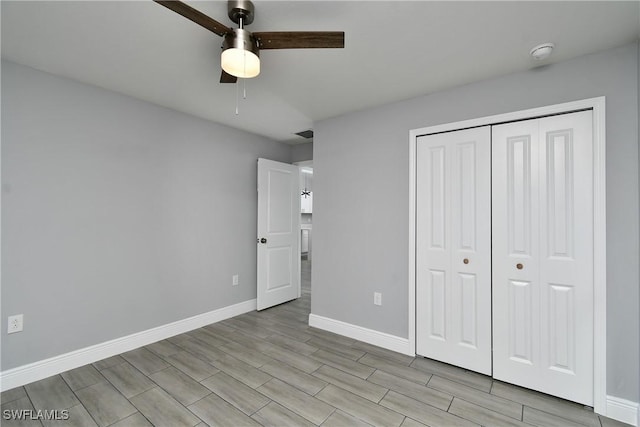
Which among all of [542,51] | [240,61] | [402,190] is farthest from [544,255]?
[240,61]

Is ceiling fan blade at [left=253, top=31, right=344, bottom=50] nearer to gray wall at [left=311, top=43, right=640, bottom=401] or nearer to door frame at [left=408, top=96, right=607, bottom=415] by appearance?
gray wall at [left=311, top=43, right=640, bottom=401]

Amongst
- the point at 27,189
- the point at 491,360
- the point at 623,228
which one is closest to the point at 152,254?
the point at 27,189

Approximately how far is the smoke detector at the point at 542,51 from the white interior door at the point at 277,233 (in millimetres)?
3055

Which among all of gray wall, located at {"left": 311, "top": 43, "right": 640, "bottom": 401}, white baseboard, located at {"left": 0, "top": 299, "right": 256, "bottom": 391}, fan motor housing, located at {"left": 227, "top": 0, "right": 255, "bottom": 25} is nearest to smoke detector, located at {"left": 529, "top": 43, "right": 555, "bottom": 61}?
gray wall, located at {"left": 311, "top": 43, "right": 640, "bottom": 401}

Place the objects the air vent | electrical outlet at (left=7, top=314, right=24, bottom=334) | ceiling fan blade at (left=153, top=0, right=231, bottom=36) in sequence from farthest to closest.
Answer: the air vent → electrical outlet at (left=7, top=314, right=24, bottom=334) → ceiling fan blade at (left=153, top=0, right=231, bottom=36)

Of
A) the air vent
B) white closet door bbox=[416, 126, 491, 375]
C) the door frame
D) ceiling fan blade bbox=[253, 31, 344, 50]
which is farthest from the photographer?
the air vent

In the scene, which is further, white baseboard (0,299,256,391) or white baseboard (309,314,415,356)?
white baseboard (309,314,415,356)

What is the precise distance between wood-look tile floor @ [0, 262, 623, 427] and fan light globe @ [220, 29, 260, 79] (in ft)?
7.11

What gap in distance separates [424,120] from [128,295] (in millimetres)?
3354

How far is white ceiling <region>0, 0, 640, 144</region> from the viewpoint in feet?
5.30

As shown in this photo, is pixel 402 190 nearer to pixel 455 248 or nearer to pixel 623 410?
pixel 455 248

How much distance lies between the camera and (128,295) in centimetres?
279

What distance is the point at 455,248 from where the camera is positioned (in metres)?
2.53

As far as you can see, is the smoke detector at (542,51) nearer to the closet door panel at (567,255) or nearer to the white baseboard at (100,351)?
the closet door panel at (567,255)
